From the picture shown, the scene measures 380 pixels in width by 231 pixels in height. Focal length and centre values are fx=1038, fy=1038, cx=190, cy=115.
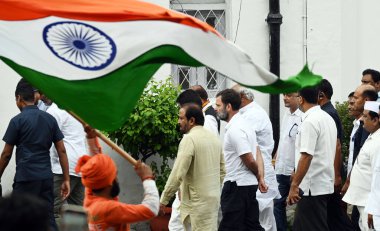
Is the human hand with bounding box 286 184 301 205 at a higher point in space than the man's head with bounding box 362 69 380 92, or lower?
lower

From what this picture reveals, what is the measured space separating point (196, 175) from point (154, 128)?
2.99 meters

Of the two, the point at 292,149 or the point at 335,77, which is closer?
the point at 292,149

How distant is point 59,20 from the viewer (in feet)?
23.2

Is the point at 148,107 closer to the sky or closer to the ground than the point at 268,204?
closer to the sky

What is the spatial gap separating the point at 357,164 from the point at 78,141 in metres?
3.73

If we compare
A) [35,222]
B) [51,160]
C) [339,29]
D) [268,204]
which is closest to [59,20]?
[35,222]

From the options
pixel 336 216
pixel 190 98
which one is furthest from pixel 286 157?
pixel 190 98

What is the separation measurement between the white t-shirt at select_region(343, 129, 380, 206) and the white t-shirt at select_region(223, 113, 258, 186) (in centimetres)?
167

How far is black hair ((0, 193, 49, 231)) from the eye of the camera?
3990mm

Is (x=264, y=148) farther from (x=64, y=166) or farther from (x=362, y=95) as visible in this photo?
(x=64, y=166)

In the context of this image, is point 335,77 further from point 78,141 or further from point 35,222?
point 35,222

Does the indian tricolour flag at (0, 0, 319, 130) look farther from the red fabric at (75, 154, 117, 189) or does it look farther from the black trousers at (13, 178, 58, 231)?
the black trousers at (13, 178, 58, 231)

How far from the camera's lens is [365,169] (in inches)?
387

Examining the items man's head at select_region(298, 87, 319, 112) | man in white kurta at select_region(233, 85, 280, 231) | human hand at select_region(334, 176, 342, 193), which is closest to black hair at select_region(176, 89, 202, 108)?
man in white kurta at select_region(233, 85, 280, 231)
